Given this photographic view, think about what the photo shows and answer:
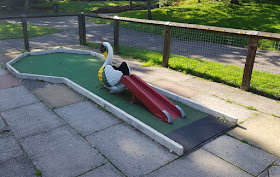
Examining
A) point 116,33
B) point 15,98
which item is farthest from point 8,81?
point 116,33

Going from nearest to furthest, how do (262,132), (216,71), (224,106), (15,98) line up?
(262,132) → (224,106) → (15,98) → (216,71)

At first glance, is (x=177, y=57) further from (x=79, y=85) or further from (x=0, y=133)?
(x=0, y=133)

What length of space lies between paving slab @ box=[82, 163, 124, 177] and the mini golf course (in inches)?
44.3

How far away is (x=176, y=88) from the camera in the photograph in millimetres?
6465

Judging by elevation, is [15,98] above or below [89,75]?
below

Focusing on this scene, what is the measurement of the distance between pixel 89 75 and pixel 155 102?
2.79 meters

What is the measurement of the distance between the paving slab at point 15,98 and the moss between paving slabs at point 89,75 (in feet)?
3.82

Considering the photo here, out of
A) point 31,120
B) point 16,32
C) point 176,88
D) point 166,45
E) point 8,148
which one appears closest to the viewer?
point 8,148

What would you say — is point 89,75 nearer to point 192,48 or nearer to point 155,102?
point 155,102

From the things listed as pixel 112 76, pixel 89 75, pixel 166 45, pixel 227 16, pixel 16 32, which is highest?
pixel 227 16

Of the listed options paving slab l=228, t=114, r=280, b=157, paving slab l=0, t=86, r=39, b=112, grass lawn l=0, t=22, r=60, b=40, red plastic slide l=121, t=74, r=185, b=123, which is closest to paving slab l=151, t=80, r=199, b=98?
red plastic slide l=121, t=74, r=185, b=123

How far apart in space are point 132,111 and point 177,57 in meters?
4.72

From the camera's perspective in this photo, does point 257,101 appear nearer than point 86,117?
No

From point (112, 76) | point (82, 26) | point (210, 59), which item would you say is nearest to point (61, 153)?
point (112, 76)
